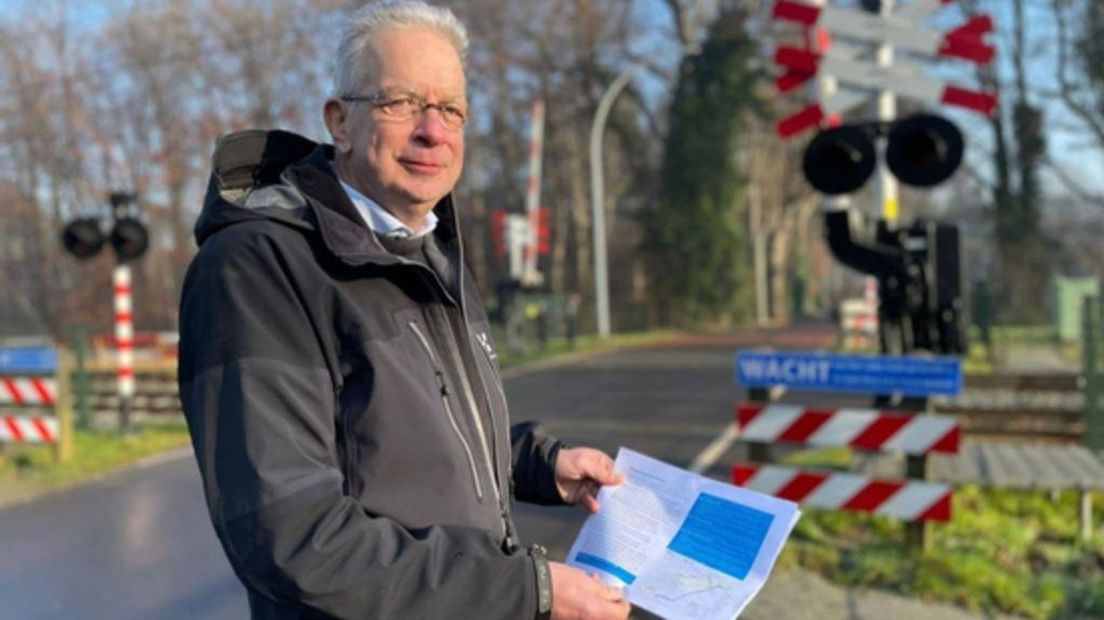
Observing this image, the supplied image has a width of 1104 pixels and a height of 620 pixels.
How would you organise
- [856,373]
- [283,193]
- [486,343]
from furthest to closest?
[856,373]
[486,343]
[283,193]

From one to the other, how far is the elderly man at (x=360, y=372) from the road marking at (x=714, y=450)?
6096 mm

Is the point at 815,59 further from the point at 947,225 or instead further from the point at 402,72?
the point at 402,72

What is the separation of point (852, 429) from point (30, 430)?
24.1ft

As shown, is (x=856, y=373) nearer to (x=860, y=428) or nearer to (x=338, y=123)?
(x=860, y=428)

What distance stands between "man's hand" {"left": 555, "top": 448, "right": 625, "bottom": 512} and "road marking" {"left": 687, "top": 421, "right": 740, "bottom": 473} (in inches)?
221

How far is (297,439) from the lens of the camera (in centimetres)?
148

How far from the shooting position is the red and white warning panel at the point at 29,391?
8.80 m

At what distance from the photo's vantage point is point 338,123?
1.77 m

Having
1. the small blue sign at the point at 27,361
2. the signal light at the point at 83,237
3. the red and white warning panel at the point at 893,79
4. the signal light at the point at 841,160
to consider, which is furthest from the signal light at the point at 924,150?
the signal light at the point at 83,237

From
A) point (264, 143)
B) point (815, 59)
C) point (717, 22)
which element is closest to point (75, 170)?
point (717, 22)

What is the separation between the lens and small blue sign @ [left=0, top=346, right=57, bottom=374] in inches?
359

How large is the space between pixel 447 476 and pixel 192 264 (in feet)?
1.80

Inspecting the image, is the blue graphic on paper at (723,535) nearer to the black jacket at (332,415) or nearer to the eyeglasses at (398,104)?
the black jacket at (332,415)

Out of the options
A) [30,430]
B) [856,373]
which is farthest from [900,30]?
[30,430]
